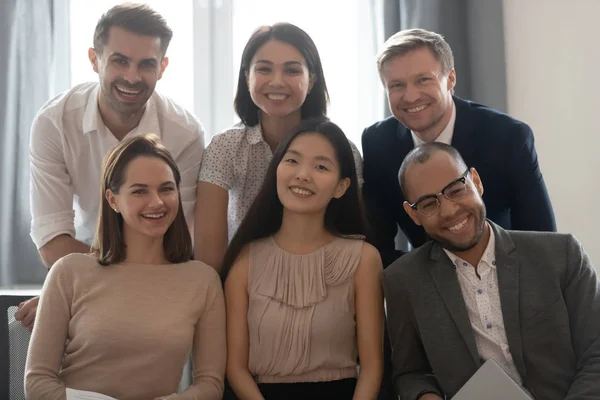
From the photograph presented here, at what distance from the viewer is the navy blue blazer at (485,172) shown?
7.59 feet

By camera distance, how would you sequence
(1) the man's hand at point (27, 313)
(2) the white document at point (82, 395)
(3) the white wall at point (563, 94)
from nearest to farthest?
1. (2) the white document at point (82, 395)
2. (1) the man's hand at point (27, 313)
3. (3) the white wall at point (563, 94)

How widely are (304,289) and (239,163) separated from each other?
558mm

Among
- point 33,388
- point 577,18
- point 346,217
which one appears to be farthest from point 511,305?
point 577,18

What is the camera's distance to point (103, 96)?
7.91 feet

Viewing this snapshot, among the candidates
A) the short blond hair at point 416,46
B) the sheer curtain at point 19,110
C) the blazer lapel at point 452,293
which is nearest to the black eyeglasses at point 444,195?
the blazer lapel at point 452,293

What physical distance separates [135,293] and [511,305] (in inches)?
38.3

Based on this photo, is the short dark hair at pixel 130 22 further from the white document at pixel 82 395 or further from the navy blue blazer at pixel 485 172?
the white document at pixel 82 395

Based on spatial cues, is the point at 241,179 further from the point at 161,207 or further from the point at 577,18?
the point at 577,18

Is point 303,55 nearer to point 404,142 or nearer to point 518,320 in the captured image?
point 404,142

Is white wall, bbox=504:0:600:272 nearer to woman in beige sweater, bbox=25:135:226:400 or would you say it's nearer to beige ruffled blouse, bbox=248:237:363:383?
beige ruffled blouse, bbox=248:237:363:383

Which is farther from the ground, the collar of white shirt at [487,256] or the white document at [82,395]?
the collar of white shirt at [487,256]

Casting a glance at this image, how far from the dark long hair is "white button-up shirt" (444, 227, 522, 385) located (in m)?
0.37

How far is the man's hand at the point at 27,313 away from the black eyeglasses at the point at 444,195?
1122mm

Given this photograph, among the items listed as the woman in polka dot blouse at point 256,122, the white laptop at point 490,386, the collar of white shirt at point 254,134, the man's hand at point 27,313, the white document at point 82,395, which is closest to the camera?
the white laptop at point 490,386
